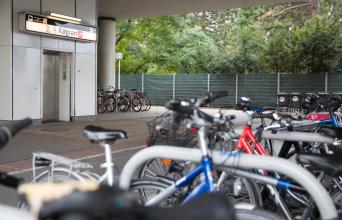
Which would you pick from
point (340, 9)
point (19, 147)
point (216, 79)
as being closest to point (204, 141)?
point (19, 147)

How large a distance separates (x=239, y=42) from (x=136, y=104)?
30.3 feet

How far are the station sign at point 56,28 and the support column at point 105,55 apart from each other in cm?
664

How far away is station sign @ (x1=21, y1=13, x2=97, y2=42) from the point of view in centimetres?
1295

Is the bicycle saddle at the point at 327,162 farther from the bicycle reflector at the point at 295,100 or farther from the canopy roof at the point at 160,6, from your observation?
the canopy roof at the point at 160,6

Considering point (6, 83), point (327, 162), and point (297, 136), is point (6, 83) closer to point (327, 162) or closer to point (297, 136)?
point (297, 136)

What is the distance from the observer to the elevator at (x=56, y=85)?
48.8 ft

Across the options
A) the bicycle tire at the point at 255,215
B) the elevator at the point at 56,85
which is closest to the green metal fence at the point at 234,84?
the elevator at the point at 56,85

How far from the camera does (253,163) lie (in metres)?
3.24

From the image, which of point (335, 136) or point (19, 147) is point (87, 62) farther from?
point (335, 136)

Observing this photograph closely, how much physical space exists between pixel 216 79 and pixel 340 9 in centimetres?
1509

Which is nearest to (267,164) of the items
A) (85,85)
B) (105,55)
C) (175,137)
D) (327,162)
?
(327,162)

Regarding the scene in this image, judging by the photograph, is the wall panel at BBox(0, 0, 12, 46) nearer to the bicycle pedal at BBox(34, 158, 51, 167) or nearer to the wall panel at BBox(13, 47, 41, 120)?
the wall panel at BBox(13, 47, 41, 120)

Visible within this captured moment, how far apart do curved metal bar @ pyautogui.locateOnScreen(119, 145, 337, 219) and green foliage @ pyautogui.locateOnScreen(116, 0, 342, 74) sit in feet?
71.3

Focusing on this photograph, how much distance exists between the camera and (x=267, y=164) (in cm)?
320
